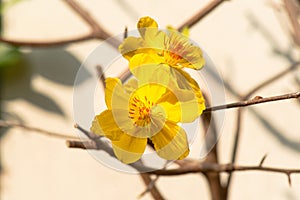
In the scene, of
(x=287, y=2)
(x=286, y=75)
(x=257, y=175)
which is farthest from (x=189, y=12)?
(x=287, y=2)

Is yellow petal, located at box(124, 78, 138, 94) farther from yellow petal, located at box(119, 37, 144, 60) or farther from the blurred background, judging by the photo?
the blurred background

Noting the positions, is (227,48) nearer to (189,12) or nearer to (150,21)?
(189,12)

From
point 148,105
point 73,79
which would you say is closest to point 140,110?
point 148,105

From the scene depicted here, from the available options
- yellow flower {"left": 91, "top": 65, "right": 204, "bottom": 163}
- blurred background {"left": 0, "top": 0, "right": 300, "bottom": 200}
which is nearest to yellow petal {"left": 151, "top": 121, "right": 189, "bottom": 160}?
yellow flower {"left": 91, "top": 65, "right": 204, "bottom": 163}

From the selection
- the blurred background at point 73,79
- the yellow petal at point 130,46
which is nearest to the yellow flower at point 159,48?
the yellow petal at point 130,46

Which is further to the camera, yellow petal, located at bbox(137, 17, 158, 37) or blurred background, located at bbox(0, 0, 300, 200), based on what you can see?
blurred background, located at bbox(0, 0, 300, 200)

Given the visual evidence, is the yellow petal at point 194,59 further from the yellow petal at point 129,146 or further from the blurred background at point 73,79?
the blurred background at point 73,79

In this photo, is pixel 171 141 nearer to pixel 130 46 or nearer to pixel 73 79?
pixel 130 46
